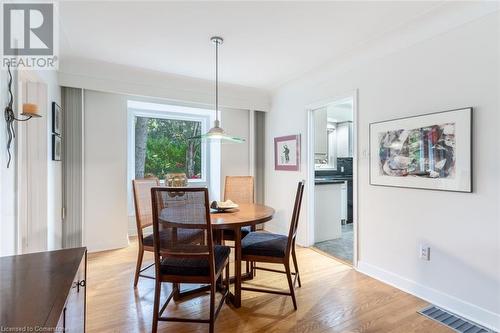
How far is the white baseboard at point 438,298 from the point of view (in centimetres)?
189

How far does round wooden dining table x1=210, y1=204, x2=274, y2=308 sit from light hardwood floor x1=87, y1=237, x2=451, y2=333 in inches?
6.0

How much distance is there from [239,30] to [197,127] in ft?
8.19

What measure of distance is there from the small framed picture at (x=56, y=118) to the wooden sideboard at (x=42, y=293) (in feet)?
6.75

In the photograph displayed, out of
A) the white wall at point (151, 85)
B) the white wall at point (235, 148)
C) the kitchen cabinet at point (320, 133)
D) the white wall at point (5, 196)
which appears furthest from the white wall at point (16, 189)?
the kitchen cabinet at point (320, 133)

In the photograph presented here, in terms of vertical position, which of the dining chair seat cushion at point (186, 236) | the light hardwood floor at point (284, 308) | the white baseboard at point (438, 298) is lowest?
the light hardwood floor at point (284, 308)

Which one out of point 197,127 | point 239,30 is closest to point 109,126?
point 197,127

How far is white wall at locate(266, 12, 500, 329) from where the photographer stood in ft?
6.21

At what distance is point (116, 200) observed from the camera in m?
3.57

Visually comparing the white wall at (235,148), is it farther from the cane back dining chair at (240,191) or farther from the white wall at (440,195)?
the white wall at (440,195)

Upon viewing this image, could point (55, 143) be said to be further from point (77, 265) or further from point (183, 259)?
point (77, 265)

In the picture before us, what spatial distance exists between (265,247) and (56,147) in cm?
242

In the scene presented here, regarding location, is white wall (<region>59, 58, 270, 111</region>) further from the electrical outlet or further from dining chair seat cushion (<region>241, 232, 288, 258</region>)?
the electrical outlet
